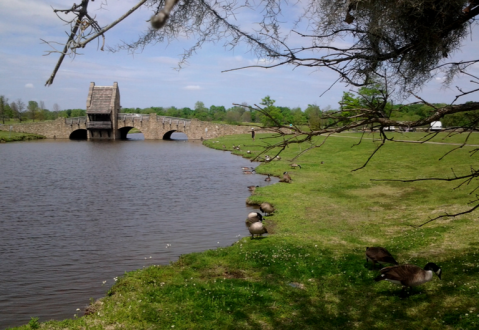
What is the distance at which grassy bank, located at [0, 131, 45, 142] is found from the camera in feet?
222

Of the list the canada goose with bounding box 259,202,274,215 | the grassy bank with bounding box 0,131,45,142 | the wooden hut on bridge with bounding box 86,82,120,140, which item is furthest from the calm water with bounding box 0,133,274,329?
the wooden hut on bridge with bounding box 86,82,120,140

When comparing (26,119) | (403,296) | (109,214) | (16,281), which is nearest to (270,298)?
(403,296)

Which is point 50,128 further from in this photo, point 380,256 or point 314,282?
point 380,256

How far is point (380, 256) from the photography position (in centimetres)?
916

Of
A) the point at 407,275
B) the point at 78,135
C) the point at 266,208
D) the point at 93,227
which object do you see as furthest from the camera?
the point at 78,135

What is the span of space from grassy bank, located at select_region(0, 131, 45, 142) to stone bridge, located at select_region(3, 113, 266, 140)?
8.62 feet

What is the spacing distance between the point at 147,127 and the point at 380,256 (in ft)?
246

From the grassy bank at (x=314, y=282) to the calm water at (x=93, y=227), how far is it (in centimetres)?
140

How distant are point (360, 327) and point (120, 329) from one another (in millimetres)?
4245

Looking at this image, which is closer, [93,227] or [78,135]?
[93,227]

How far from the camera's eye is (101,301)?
873 centimetres

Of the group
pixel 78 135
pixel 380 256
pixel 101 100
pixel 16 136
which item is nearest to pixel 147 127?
pixel 101 100

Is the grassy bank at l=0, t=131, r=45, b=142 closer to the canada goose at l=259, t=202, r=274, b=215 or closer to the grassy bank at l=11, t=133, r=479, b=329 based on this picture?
the canada goose at l=259, t=202, r=274, b=215

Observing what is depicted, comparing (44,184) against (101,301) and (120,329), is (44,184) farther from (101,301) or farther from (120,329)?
(120,329)
